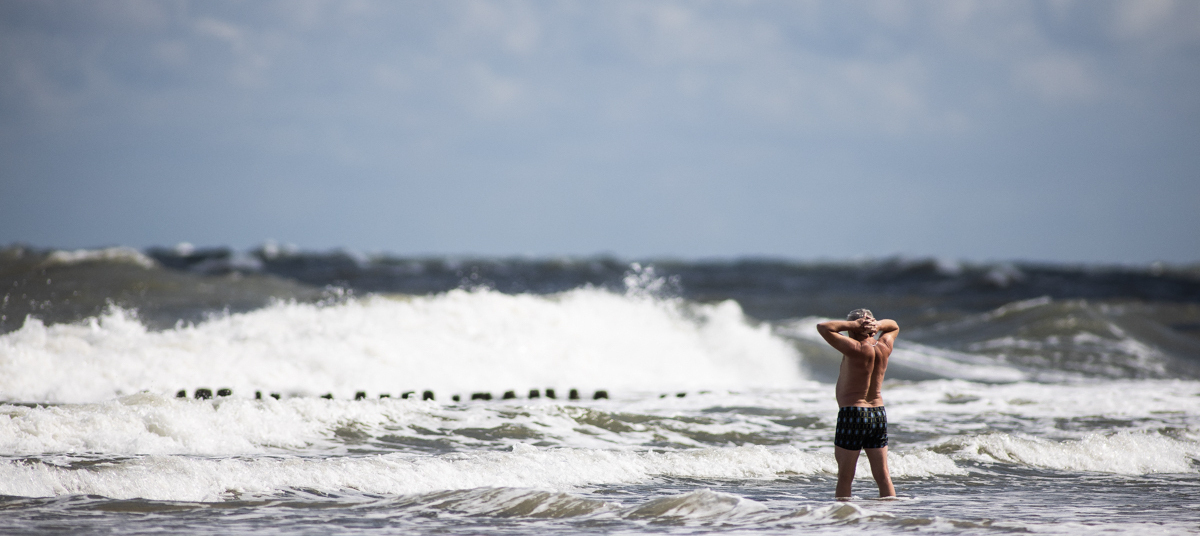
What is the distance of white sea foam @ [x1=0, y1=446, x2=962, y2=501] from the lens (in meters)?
6.82

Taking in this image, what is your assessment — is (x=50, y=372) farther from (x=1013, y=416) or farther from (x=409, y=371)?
(x=1013, y=416)

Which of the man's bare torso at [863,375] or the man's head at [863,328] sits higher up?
the man's head at [863,328]

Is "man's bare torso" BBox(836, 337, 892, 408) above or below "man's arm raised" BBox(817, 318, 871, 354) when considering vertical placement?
below

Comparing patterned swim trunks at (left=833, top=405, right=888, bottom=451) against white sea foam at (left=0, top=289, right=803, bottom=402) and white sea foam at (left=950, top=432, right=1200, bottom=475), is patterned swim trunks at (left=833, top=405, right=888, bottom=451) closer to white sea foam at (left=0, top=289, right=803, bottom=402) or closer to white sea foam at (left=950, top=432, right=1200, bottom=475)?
white sea foam at (left=950, top=432, right=1200, bottom=475)

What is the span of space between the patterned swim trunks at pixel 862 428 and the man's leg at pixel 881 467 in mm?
85

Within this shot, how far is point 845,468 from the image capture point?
22.6ft

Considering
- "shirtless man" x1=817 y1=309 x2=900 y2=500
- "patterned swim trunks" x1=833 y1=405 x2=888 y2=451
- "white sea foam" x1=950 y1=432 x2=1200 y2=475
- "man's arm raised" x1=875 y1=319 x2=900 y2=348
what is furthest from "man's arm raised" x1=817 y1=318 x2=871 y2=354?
"white sea foam" x1=950 y1=432 x2=1200 y2=475

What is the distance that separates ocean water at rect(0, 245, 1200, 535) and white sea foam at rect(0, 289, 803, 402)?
2.1 inches

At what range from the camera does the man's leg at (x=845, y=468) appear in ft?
22.3

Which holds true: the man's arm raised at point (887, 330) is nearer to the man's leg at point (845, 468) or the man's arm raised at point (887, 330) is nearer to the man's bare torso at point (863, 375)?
the man's bare torso at point (863, 375)

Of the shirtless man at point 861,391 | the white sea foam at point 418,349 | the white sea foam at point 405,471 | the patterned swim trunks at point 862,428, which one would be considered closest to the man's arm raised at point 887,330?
the shirtless man at point 861,391

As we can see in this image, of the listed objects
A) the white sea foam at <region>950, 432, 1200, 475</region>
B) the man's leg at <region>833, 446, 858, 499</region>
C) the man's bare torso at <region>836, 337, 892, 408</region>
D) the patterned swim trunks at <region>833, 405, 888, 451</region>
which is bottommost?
the white sea foam at <region>950, 432, 1200, 475</region>

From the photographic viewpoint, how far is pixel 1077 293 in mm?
42938

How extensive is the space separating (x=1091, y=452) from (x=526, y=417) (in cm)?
605
